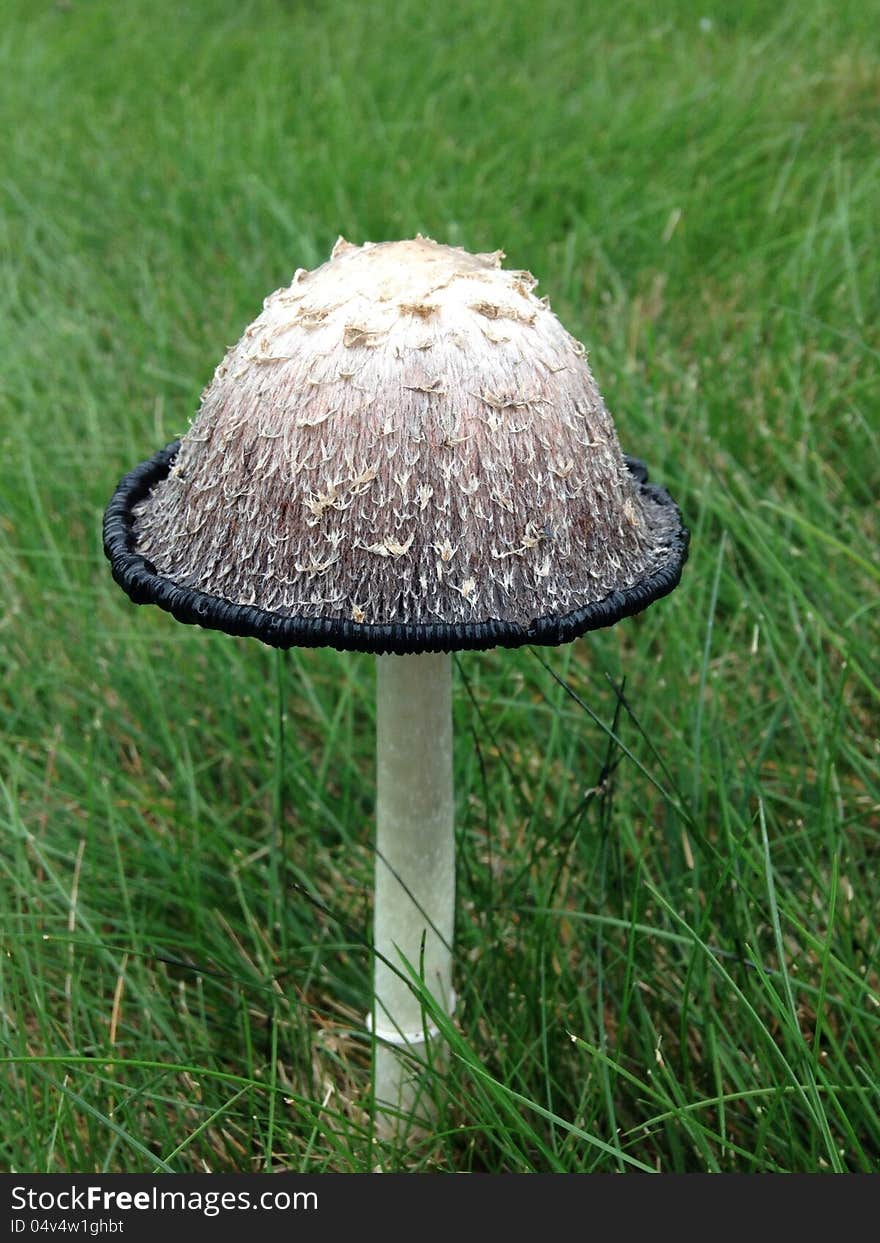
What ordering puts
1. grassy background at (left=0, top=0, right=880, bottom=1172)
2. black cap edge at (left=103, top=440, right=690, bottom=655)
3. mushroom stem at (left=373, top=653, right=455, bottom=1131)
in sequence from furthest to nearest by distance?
grassy background at (left=0, top=0, right=880, bottom=1172) → mushroom stem at (left=373, top=653, right=455, bottom=1131) → black cap edge at (left=103, top=440, right=690, bottom=655)

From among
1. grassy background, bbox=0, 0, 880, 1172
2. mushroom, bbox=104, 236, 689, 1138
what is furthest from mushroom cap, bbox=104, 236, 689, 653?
grassy background, bbox=0, 0, 880, 1172

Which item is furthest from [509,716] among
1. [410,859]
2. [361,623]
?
[361,623]

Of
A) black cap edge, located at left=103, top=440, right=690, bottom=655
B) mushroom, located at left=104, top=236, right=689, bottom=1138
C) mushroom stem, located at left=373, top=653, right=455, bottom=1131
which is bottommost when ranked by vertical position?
mushroom stem, located at left=373, top=653, right=455, bottom=1131

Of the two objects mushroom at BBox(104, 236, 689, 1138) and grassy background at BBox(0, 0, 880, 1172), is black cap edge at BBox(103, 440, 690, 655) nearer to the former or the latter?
mushroom at BBox(104, 236, 689, 1138)

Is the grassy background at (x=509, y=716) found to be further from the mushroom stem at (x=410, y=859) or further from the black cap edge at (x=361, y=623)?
the black cap edge at (x=361, y=623)

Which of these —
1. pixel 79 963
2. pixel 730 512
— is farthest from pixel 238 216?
pixel 79 963

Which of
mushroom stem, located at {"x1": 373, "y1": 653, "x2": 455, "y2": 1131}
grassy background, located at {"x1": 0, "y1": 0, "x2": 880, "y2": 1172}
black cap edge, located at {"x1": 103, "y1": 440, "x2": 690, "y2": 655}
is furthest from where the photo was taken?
grassy background, located at {"x1": 0, "y1": 0, "x2": 880, "y2": 1172}

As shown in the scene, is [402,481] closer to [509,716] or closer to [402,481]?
[402,481]
